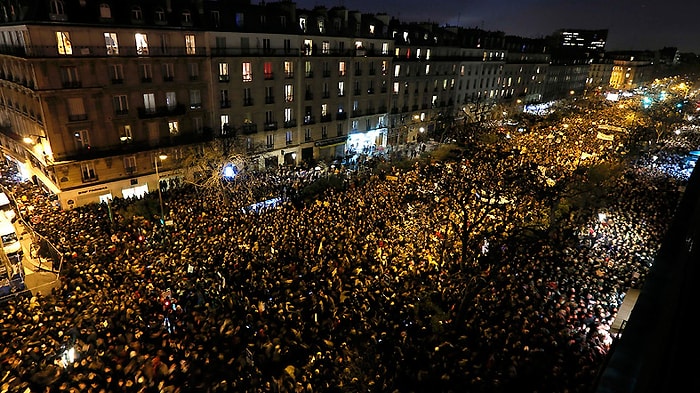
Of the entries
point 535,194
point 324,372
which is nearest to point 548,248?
point 535,194

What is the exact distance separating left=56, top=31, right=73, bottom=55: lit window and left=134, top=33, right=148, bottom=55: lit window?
428cm

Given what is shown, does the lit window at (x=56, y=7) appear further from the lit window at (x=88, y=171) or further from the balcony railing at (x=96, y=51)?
the lit window at (x=88, y=171)

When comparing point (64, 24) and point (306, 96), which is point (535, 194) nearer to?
point (306, 96)

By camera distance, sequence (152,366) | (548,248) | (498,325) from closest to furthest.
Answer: (152,366)
(498,325)
(548,248)

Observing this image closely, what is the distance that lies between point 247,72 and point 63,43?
45.3ft

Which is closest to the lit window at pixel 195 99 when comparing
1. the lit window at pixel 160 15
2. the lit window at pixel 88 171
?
the lit window at pixel 160 15

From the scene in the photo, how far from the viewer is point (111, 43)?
27641 mm

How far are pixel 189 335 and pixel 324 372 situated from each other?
556cm

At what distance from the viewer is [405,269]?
19.7m

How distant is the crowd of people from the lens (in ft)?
43.4

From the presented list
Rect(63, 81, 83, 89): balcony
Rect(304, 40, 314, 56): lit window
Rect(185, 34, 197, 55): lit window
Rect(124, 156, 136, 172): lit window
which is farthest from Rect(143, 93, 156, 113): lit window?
Rect(304, 40, 314, 56): lit window

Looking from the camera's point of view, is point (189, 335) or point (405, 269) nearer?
point (189, 335)

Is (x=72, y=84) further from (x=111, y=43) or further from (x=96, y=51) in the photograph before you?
(x=111, y=43)

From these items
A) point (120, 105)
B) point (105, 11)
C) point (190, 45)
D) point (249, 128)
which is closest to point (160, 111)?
point (120, 105)
